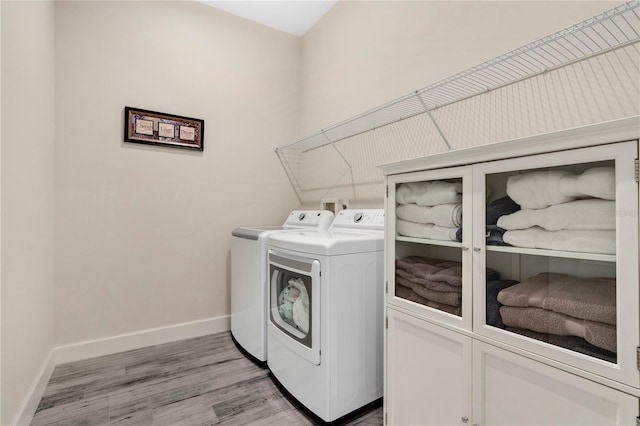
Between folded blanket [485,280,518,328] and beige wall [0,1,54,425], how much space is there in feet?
→ 5.99

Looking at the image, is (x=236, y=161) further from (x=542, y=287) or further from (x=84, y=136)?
(x=542, y=287)

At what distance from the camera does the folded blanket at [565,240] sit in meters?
0.76

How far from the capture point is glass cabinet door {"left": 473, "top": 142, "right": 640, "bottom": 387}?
72 cm

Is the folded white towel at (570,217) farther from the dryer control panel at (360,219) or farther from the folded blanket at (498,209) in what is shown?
the dryer control panel at (360,219)

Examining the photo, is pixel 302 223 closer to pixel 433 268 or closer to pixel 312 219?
pixel 312 219

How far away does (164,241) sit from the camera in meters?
2.44

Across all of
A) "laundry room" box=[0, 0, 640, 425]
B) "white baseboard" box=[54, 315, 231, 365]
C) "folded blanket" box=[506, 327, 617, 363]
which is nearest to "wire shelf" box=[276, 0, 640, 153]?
"laundry room" box=[0, 0, 640, 425]


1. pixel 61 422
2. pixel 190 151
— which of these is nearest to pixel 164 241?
pixel 190 151

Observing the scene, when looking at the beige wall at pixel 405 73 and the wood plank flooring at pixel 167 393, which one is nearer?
the beige wall at pixel 405 73

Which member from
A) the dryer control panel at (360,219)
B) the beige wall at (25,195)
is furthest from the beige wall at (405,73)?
the beige wall at (25,195)

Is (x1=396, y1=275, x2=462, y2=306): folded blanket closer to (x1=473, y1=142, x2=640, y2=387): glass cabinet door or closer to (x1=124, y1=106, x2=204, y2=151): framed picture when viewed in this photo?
(x1=473, y1=142, x2=640, y2=387): glass cabinet door

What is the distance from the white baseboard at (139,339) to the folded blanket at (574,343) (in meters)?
2.38

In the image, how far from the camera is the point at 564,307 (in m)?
0.85

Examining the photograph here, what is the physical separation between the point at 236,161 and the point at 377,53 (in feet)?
4.91
